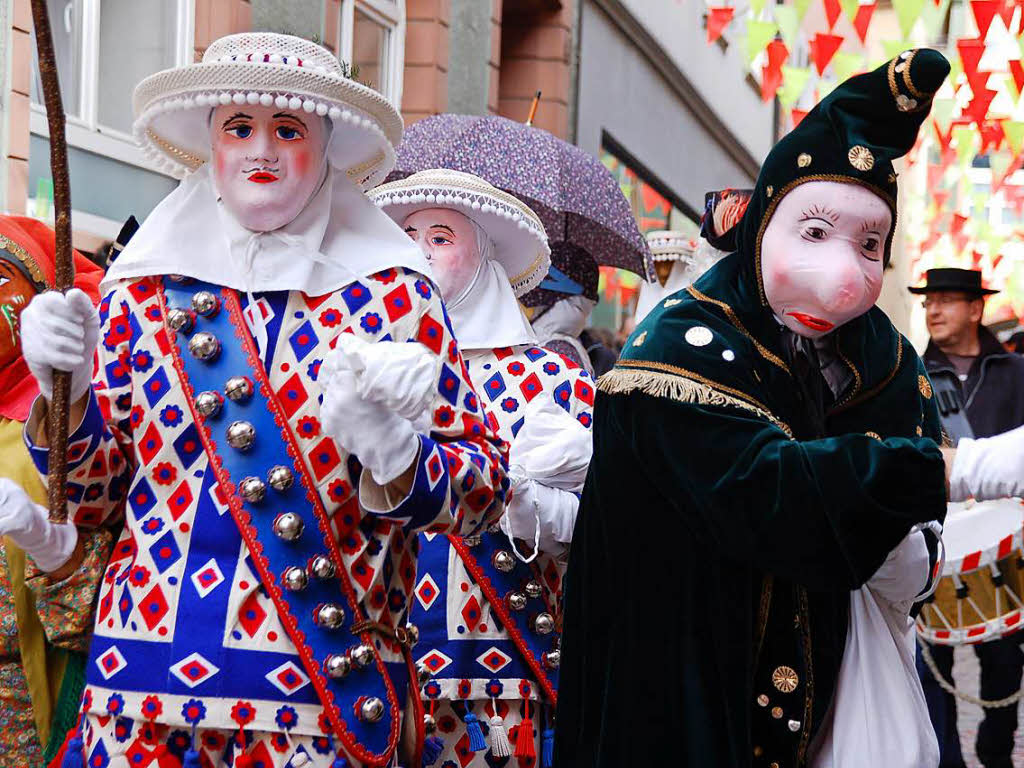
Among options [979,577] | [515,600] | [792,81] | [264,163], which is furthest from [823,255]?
[792,81]

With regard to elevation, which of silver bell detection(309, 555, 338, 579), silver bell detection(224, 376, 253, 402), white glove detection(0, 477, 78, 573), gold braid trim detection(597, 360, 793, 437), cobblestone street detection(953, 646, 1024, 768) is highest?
gold braid trim detection(597, 360, 793, 437)

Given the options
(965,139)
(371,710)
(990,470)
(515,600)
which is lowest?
(371,710)

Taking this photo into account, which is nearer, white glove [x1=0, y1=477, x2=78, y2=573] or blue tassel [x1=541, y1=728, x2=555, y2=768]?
white glove [x1=0, y1=477, x2=78, y2=573]

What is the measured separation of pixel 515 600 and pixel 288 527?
1419 millimetres

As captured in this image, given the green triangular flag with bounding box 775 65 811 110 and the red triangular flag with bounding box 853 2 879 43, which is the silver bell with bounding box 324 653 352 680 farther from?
the green triangular flag with bounding box 775 65 811 110

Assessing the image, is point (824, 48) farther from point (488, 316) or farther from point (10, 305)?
point (10, 305)

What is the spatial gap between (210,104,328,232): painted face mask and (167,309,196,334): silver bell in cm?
22

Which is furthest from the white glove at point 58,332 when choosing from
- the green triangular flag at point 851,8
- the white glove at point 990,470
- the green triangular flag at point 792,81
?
the green triangular flag at point 792,81

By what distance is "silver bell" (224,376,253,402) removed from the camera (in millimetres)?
3164

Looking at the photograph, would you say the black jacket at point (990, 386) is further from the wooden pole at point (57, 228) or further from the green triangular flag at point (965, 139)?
the green triangular flag at point (965, 139)

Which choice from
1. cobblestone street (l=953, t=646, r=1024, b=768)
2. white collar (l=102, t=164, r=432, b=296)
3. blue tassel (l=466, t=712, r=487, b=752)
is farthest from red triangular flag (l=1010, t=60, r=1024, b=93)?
white collar (l=102, t=164, r=432, b=296)

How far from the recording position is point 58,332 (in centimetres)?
299

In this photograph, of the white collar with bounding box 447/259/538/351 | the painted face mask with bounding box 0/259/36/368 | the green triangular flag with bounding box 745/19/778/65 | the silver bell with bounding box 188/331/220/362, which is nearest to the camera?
the silver bell with bounding box 188/331/220/362

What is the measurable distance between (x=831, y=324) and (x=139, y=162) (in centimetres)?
593
